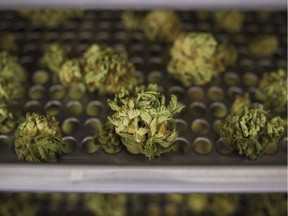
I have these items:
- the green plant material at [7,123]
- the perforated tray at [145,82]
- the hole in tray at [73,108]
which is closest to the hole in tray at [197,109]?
the perforated tray at [145,82]

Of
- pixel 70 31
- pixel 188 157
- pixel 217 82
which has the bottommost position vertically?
pixel 188 157

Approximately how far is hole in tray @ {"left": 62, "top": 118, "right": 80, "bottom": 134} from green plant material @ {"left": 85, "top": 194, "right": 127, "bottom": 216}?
0.19 metres

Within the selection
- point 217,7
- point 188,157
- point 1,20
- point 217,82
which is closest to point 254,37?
point 217,82

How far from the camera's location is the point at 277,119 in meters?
0.59

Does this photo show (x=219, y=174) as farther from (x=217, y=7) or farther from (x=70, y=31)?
(x=70, y=31)

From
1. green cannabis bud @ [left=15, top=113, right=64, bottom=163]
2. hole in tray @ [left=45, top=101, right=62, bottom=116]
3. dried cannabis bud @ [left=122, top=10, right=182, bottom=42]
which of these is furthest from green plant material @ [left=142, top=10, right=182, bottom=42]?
green cannabis bud @ [left=15, top=113, right=64, bottom=163]

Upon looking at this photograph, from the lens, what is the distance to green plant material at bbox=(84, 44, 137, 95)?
0.69 metres

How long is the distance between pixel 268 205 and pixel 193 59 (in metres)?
0.34

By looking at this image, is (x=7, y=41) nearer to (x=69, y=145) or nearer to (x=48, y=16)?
(x=48, y=16)

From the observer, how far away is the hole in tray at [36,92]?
2.49 ft

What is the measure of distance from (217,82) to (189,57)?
90 millimetres

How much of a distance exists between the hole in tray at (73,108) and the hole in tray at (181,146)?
202 millimetres

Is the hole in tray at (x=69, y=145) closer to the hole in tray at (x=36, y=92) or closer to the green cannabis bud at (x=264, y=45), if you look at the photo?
the hole in tray at (x=36, y=92)

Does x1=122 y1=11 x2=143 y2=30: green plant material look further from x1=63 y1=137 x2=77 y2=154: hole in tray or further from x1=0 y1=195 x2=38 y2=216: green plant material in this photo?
x1=0 y1=195 x2=38 y2=216: green plant material
